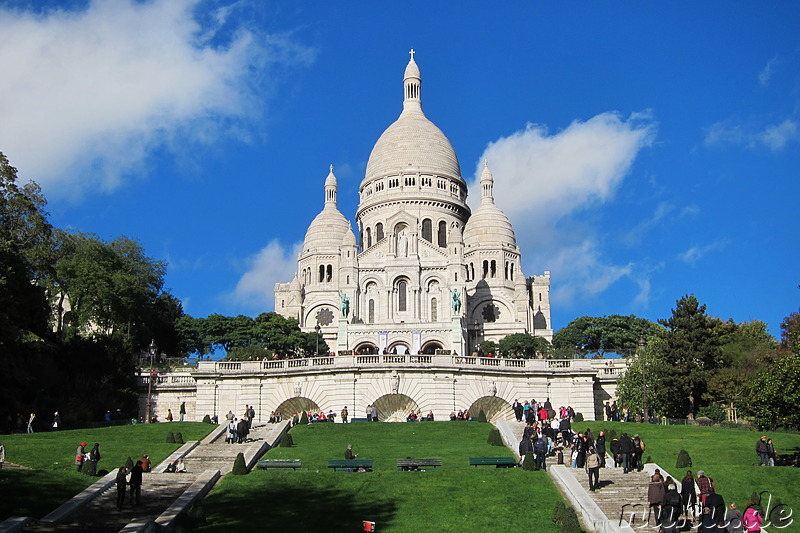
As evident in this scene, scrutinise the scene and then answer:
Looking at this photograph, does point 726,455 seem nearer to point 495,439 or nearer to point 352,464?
point 495,439

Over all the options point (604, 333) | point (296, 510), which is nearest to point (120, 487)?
point (296, 510)

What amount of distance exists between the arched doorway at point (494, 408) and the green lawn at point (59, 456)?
13.8m

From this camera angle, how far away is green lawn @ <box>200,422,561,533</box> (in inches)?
930

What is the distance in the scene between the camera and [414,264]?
93.2 metres

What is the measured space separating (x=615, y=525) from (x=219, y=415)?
97.7ft

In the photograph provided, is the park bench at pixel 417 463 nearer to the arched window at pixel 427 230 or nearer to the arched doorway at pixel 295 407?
the arched doorway at pixel 295 407

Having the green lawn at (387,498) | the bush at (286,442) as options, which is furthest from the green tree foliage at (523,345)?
the green lawn at (387,498)

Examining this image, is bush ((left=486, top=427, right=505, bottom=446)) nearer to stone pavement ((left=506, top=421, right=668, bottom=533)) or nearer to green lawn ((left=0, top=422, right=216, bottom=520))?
stone pavement ((left=506, top=421, right=668, bottom=533))

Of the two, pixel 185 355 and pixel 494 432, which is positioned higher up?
pixel 185 355

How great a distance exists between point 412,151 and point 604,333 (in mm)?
32270

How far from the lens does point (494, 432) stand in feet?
119

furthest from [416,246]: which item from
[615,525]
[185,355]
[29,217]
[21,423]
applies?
[615,525]

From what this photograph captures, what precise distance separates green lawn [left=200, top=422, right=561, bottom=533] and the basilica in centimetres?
4895

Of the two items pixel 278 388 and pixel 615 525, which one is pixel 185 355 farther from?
pixel 615 525
